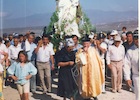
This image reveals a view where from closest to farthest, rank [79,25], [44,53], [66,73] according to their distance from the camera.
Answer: [79,25] → [66,73] → [44,53]

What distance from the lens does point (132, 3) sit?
13.7 feet

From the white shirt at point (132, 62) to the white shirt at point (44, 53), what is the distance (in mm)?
1050

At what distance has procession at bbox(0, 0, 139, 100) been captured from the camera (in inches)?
177

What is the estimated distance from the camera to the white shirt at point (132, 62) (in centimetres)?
413

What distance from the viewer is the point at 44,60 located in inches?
200

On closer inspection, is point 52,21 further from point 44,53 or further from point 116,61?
point 116,61

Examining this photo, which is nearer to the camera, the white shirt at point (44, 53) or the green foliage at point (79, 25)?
the green foliage at point (79, 25)

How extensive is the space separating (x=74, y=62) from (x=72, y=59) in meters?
0.04

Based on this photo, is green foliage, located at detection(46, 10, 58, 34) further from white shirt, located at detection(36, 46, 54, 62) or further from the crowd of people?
white shirt, located at detection(36, 46, 54, 62)

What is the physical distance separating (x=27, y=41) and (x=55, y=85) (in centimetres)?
59

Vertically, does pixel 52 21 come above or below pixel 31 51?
above

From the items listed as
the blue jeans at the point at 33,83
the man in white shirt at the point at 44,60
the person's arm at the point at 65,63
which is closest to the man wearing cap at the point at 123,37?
the person's arm at the point at 65,63

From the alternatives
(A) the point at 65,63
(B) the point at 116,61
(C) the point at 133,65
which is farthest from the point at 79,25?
(C) the point at 133,65

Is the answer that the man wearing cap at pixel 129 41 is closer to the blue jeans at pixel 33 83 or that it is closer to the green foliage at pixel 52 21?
the green foliage at pixel 52 21
